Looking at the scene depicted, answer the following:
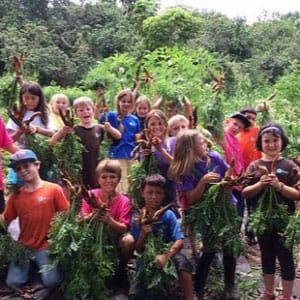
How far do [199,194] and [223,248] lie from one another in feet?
1.44

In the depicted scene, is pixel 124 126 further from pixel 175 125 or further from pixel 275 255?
pixel 275 255

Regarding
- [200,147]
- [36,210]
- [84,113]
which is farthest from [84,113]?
[200,147]

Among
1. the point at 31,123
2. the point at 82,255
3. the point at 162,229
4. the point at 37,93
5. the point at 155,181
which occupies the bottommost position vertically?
the point at 82,255

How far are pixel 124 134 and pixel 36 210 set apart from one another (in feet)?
5.14

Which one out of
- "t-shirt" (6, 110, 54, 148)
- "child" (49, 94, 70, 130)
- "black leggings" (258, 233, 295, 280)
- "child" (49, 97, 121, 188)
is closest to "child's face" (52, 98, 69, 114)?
"child" (49, 94, 70, 130)

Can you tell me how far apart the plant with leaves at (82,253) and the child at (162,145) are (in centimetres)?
70

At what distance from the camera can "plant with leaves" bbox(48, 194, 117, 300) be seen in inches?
Result: 150

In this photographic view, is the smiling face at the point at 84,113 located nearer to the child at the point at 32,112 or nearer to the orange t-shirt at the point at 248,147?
the child at the point at 32,112

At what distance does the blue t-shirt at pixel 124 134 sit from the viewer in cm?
543

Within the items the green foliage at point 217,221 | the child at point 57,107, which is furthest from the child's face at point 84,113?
the green foliage at point 217,221

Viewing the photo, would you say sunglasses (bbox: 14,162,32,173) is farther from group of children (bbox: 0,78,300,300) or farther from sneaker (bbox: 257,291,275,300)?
sneaker (bbox: 257,291,275,300)

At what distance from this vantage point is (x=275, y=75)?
23.4 m

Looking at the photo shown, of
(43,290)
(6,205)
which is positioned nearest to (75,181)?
(6,205)

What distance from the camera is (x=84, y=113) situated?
4879mm
